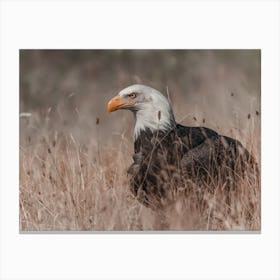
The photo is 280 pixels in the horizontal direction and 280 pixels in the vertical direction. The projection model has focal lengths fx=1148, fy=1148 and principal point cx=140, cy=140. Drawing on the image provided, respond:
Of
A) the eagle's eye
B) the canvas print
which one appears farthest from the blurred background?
the eagle's eye

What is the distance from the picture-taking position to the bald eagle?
8.90m

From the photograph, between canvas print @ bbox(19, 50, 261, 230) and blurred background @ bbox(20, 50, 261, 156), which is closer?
canvas print @ bbox(19, 50, 261, 230)

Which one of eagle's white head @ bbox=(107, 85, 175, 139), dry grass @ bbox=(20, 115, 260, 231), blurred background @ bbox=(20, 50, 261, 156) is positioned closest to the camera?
dry grass @ bbox=(20, 115, 260, 231)

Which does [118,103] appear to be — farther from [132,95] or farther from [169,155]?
[169,155]

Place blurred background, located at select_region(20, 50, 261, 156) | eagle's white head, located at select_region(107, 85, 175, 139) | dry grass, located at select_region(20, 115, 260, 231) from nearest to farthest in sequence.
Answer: dry grass, located at select_region(20, 115, 260, 231)
eagle's white head, located at select_region(107, 85, 175, 139)
blurred background, located at select_region(20, 50, 261, 156)

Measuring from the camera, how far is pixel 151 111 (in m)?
9.28

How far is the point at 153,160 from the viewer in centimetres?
905

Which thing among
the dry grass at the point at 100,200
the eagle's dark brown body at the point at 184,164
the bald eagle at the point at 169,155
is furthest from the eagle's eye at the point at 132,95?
the dry grass at the point at 100,200

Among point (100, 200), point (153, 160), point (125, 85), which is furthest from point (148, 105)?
point (125, 85)

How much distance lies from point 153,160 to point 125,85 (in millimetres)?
1556

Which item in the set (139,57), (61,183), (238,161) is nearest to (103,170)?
(61,183)

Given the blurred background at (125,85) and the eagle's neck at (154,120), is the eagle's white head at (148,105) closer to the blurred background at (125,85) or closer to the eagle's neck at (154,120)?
the eagle's neck at (154,120)

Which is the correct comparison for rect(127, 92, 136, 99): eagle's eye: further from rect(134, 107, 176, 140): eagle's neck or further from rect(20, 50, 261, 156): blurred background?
rect(20, 50, 261, 156): blurred background
